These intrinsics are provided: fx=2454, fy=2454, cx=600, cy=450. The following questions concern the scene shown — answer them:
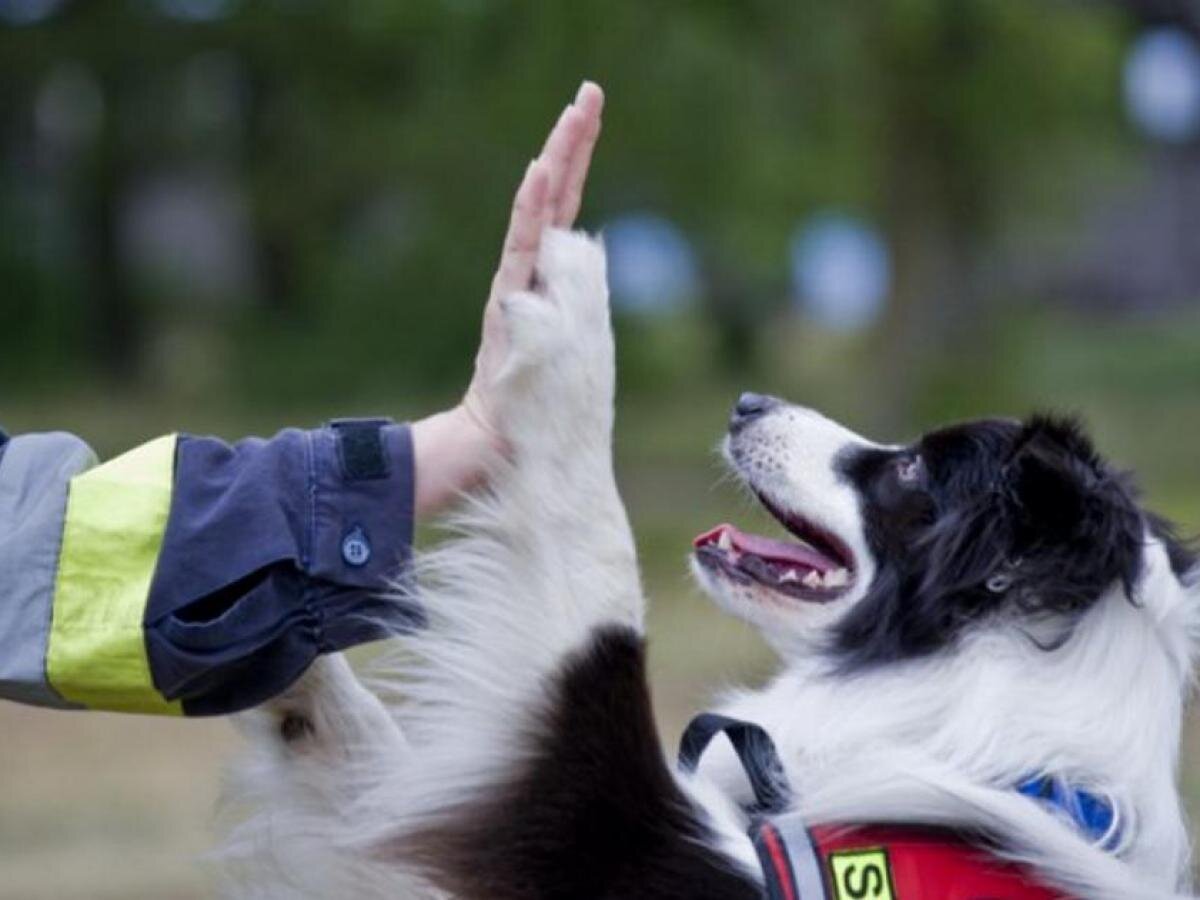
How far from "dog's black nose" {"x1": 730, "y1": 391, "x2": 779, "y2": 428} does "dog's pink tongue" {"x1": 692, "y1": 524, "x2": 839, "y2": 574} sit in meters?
0.21

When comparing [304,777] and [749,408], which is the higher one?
[749,408]

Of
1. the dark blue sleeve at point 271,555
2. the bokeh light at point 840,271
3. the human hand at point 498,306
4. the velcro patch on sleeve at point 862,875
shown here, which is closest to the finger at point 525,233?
the human hand at point 498,306

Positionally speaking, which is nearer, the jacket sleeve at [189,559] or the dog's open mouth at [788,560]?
Result: the jacket sleeve at [189,559]

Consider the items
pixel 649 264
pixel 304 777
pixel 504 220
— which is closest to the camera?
pixel 304 777

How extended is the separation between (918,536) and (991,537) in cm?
16

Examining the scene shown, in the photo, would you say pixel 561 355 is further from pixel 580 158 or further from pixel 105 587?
pixel 105 587

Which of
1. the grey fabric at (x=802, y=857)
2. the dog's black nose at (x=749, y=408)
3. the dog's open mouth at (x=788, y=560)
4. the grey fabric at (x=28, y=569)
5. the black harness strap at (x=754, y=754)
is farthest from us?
the dog's black nose at (x=749, y=408)

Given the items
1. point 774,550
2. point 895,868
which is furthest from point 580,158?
point 895,868

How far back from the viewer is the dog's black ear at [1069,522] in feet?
11.7

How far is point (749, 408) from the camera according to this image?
13.4 feet

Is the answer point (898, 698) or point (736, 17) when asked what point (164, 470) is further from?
point (736, 17)

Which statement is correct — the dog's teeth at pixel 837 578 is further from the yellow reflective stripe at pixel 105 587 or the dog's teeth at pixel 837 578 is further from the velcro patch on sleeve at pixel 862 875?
the yellow reflective stripe at pixel 105 587

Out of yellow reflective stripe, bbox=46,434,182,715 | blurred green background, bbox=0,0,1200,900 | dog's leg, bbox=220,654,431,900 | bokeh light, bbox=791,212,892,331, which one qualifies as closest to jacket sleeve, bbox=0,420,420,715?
yellow reflective stripe, bbox=46,434,182,715

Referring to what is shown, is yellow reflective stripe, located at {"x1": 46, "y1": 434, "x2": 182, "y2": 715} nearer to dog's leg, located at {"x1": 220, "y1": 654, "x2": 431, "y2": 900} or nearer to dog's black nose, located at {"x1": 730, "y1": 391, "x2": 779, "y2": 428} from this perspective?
dog's leg, located at {"x1": 220, "y1": 654, "x2": 431, "y2": 900}
